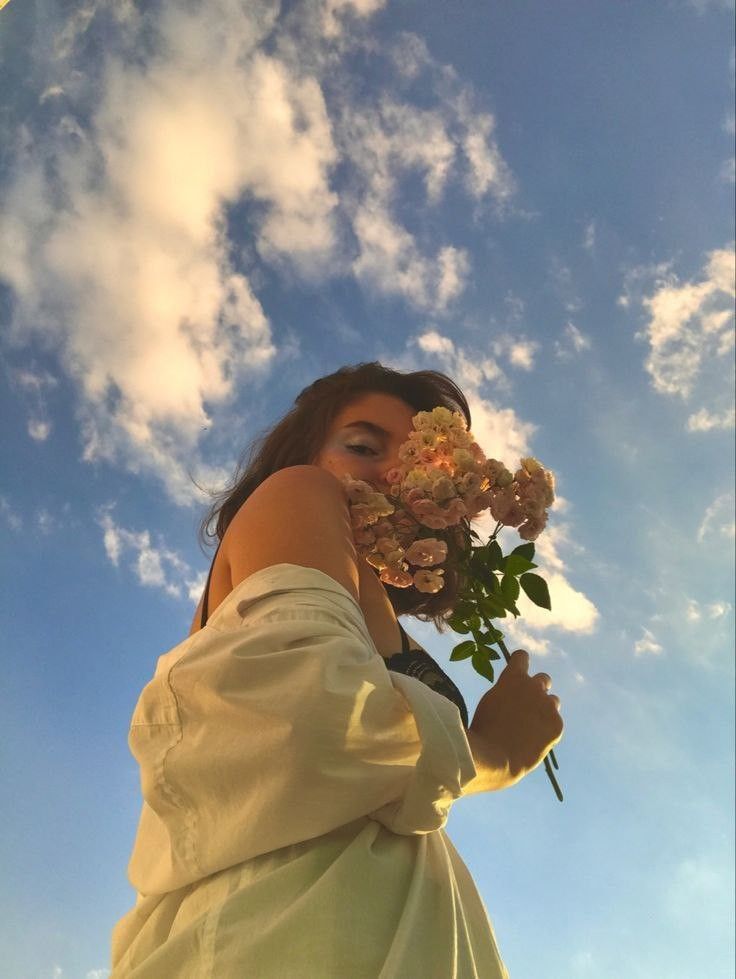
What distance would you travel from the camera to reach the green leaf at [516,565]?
2592 millimetres

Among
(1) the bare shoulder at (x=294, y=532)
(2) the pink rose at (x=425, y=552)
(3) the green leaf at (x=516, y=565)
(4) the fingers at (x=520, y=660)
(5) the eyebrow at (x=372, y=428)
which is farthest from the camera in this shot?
(5) the eyebrow at (x=372, y=428)

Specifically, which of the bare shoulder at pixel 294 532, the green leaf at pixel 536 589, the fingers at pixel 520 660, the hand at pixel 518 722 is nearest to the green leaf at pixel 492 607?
the green leaf at pixel 536 589

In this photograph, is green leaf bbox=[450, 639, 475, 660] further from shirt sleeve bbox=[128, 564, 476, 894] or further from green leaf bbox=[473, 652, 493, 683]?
shirt sleeve bbox=[128, 564, 476, 894]

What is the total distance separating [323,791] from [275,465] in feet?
5.69

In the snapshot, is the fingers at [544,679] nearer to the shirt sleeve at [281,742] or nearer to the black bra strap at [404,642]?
the black bra strap at [404,642]

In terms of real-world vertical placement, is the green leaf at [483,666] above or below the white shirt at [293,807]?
above

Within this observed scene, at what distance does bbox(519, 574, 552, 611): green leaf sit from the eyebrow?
73 cm

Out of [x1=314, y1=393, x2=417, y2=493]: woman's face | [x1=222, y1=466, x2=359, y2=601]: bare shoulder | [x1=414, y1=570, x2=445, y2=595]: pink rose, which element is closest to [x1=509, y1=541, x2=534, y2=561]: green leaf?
[x1=414, y1=570, x2=445, y2=595]: pink rose

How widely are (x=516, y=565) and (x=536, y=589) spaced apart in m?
0.10

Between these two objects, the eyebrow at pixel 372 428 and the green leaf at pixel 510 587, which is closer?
the green leaf at pixel 510 587

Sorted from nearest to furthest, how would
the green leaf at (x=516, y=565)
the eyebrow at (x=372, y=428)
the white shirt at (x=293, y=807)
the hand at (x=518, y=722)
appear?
the white shirt at (x=293, y=807), the hand at (x=518, y=722), the green leaf at (x=516, y=565), the eyebrow at (x=372, y=428)

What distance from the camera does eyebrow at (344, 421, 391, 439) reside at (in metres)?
2.80

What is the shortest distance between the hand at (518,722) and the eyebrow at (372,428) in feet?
3.45

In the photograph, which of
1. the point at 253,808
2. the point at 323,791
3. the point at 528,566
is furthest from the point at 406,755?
the point at 528,566
